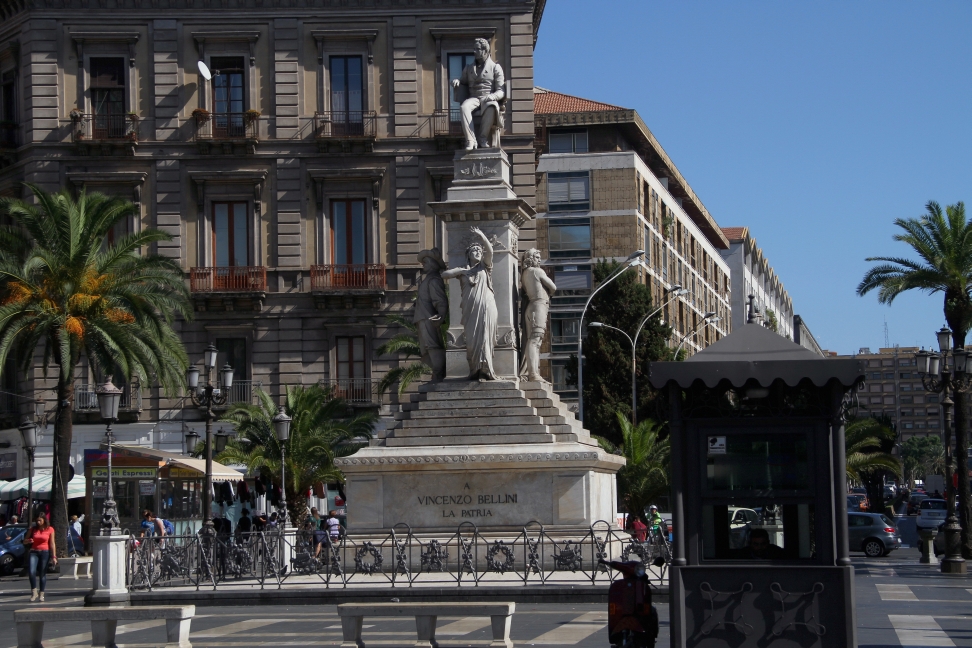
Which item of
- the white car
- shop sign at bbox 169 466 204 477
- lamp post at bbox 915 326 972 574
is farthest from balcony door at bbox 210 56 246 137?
the white car

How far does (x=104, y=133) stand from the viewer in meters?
46.5

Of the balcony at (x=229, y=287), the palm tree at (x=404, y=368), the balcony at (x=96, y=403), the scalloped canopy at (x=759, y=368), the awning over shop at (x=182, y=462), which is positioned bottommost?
the awning over shop at (x=182, y=462)

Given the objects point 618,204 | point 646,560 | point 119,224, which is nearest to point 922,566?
point 646,560

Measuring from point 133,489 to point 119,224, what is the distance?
1225 cm

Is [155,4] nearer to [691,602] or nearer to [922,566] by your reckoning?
[922,566]

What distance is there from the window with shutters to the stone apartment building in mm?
20480

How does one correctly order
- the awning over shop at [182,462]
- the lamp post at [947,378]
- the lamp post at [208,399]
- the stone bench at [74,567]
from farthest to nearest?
the awning over shop at [182,462] < the stone bench at [74,567] < the lamp post at [947,378] < the lamp post at [208,399]

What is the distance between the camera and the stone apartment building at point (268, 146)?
1832 inches

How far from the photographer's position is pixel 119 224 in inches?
1848

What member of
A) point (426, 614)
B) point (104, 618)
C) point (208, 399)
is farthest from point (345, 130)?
point (426, 614)

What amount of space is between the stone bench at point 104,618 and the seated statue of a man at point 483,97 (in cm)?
1298

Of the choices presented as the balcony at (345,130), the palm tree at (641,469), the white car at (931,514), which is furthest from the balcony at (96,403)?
the white car at (931,514)

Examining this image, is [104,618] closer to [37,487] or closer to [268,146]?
[37,487]

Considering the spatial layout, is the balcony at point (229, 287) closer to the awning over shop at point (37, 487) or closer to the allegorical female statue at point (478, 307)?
the awning over shop at point (37, 487)
